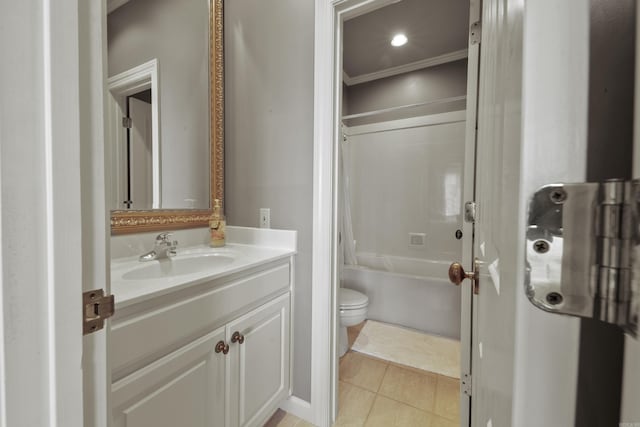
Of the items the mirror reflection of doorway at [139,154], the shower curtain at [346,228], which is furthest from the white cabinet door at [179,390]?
Answer: the shower curtain at [346,228]

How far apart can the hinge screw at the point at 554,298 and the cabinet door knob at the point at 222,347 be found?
94 cm

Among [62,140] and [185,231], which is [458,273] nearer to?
[62,140]

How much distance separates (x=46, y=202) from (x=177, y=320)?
53 cm

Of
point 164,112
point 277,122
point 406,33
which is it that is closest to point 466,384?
point 277,122

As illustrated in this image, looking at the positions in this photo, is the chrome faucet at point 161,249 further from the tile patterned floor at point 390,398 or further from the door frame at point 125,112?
the tile patterned floor at point 390,398

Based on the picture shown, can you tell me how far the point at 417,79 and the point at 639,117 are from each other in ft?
8.68

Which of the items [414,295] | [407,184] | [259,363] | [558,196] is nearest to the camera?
[558,196]

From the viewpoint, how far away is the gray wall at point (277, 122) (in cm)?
120

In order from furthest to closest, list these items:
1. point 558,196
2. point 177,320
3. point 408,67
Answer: point 408,67 → point 177,320 → point 558,196

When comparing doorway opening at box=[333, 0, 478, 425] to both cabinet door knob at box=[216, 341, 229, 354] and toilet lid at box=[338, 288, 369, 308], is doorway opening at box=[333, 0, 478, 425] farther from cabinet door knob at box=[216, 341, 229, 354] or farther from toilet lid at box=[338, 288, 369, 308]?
cabinet door knob at box=[216, 341, 229, 354]

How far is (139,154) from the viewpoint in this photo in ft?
3.71

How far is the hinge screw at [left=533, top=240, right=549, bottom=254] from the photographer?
174mm

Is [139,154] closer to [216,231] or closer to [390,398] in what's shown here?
[216,231]

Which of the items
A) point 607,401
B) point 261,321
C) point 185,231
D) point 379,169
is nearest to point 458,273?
point 607,401
